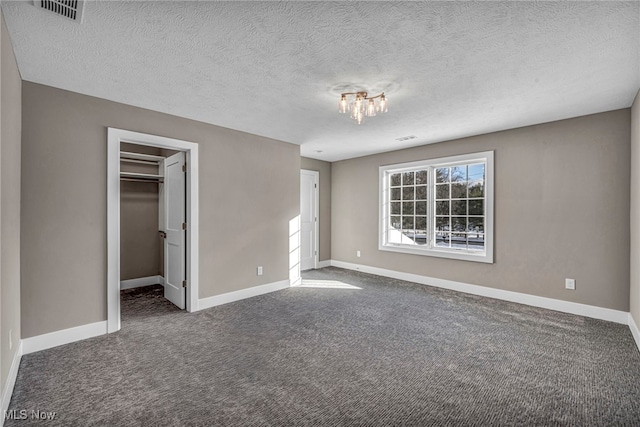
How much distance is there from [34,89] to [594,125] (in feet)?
19.6

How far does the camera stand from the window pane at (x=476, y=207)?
4718 mm

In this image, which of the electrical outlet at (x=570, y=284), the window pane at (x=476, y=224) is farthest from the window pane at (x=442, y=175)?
the electrical outlet at (x=570, y=284)

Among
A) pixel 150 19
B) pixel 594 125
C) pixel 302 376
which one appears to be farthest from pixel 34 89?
pixel 594 125

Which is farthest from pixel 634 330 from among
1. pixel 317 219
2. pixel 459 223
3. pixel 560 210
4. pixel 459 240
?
pixel 317 219

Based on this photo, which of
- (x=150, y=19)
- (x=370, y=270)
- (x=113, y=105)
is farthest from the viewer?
(x=370, y=270)

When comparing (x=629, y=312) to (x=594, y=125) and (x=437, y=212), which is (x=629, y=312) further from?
(x=437, y=212)

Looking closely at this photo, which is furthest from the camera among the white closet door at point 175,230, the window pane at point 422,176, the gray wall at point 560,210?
the window pane at point 422,176

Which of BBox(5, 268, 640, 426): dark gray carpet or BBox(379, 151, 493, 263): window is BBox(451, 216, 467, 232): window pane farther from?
BBox(5, 268, 640, 426): dark gray carpet

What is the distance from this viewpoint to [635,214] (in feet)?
10.3

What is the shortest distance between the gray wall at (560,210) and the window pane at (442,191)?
1.83ft

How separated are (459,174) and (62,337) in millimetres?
5482

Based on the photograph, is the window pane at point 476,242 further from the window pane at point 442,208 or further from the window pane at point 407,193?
the window pane at point 407,193

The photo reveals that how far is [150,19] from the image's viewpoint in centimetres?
192

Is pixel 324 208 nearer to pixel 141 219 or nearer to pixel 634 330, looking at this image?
pixel 141 219
